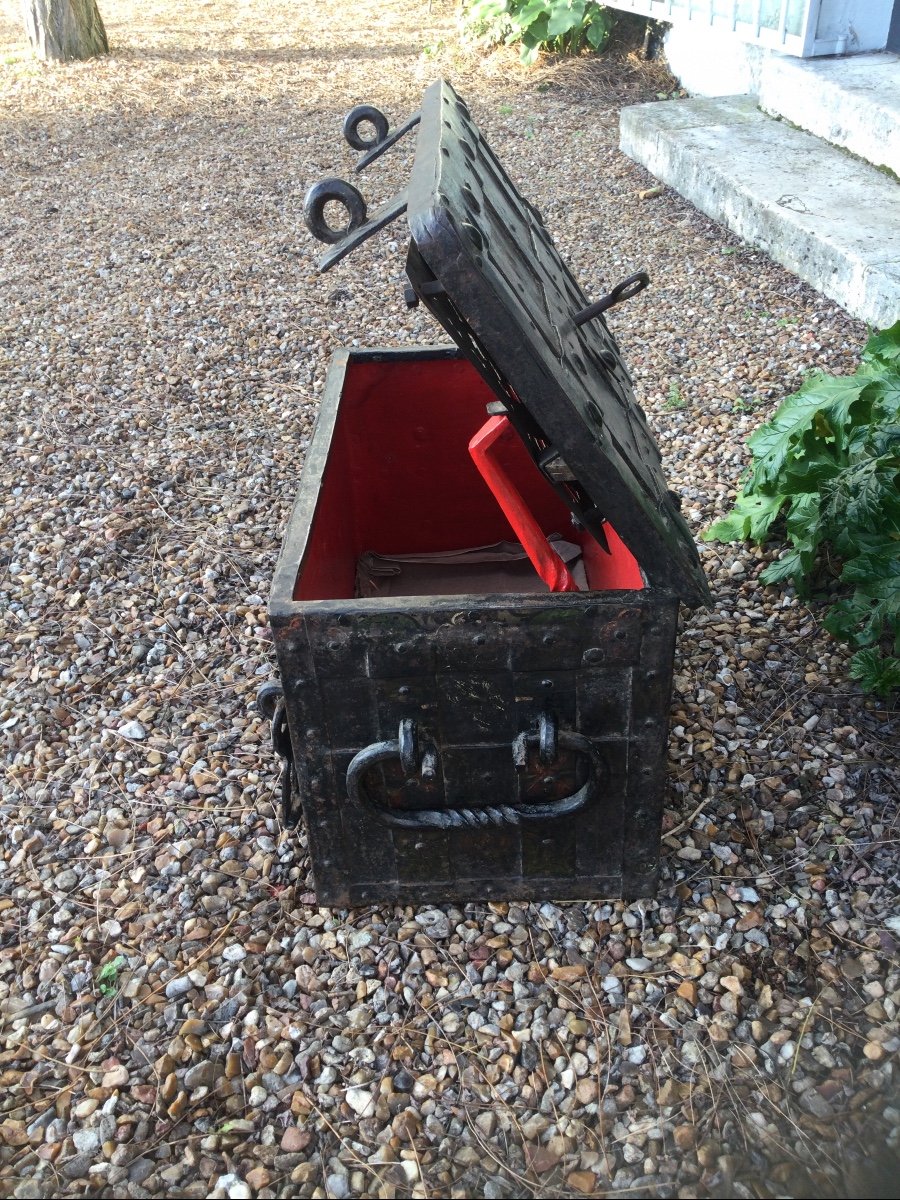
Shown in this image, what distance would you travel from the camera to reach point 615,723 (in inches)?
73.1

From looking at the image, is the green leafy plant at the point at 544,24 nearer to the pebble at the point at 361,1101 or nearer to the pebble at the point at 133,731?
the pebble at the point at 133,731

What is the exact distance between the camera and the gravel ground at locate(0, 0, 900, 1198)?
1818 millimetres

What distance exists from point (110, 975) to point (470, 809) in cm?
88

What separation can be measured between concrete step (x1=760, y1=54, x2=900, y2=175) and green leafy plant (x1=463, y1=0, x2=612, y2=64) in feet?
7.47

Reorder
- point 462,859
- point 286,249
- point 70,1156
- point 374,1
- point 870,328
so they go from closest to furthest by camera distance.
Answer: point 70,1156 < point 462,859 < point 870,328 < point 286,249 < point 374,1

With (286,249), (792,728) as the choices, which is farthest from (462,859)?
(286,249)

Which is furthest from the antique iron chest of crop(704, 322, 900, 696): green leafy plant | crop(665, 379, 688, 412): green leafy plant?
crop(665, 379, 688, 412): green leafy plant

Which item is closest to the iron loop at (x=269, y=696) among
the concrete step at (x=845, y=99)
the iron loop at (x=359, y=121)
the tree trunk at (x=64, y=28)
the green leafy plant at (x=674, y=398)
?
the iron loop at (x=359, y=121)

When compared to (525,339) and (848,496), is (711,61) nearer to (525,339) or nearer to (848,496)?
(848,496)

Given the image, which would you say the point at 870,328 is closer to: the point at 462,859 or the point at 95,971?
the point at 462,859

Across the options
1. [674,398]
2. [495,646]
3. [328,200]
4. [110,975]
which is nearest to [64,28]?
[674,398]

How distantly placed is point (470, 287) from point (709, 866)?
4.79ft

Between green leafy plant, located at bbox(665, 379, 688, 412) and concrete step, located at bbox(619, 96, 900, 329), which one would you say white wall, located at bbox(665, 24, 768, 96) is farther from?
green leafy plant, located at bbox(665, 379, 688, 412)

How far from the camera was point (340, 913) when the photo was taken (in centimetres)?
221
